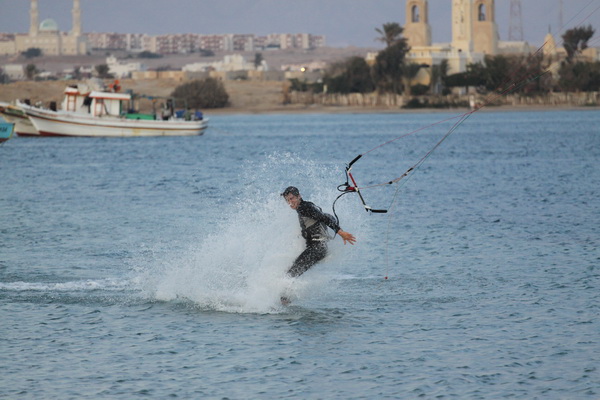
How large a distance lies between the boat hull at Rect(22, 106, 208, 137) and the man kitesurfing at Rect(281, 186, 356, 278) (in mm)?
63231

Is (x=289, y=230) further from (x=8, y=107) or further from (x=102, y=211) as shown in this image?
(x=8, y=107)

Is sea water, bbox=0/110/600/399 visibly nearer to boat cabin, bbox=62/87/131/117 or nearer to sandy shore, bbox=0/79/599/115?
boat cabin, bbox=62/87/131/117

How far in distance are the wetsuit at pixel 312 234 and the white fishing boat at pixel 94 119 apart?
60.6 m

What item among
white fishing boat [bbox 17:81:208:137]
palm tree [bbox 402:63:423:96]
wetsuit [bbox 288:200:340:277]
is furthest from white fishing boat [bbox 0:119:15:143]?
palm tree [bbox 402:63:423:96]

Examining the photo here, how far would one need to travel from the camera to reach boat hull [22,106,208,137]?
7602cm

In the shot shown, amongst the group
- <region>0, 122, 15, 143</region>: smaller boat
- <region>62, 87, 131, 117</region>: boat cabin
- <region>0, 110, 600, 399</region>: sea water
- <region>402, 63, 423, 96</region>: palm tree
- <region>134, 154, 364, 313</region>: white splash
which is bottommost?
<region>0, 110, 600, 399</region>: sea water

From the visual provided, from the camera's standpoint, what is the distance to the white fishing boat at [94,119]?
75.4m

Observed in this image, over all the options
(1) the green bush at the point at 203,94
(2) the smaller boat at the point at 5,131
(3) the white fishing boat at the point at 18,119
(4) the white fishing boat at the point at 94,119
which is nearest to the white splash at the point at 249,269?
(2) the smaller boat at the point at 5,131

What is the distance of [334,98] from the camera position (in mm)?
158625

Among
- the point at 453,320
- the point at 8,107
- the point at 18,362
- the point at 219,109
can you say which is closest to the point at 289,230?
the point at 453,320

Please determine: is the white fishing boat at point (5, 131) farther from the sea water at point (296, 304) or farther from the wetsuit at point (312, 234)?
A: the wetsuit at point (312, 234)

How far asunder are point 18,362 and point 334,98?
147 metres

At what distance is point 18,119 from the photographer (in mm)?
80250

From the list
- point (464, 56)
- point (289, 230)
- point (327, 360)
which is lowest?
point (327, 360)
